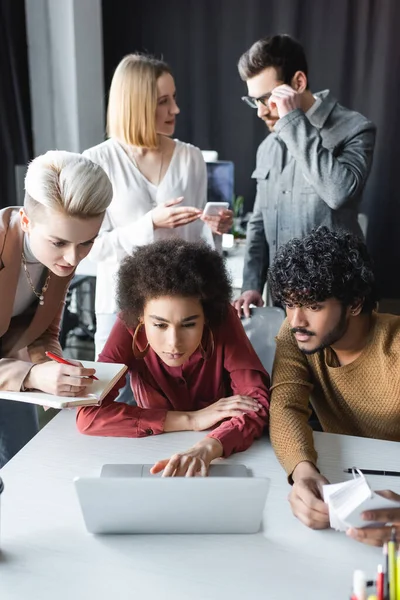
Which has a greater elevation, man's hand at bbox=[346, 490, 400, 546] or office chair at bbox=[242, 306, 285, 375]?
man's hand at bbox=[346, 490, 400, 546]

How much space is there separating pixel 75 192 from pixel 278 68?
1.00 m

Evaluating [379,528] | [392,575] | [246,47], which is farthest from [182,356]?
[246,47]

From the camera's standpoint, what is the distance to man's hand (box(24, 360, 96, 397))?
126 centimetres

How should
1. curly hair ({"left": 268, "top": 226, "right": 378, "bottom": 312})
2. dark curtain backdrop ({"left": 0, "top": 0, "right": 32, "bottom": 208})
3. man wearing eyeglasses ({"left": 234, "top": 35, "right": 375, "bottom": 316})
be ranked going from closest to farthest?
curly hair ({"left": 268, "top": 226, "right": 378, "bottom": 312}) → man wearing eyeglasses ({"left": 234, "top": 35, "right": 375, "bottom": 316}) → dark curtain backdrop ({"left": 0, "top": 0, "right": 32, "bottom": 208})

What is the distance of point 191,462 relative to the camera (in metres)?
1.24

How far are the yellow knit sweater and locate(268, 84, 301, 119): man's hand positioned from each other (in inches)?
29.9

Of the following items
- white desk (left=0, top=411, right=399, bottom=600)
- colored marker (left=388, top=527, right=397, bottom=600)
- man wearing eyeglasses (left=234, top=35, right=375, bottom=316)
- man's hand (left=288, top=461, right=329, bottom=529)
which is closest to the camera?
colored marker (left=388, top=527, right=397, bottom=600)

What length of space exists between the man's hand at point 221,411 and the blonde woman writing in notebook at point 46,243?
29cm

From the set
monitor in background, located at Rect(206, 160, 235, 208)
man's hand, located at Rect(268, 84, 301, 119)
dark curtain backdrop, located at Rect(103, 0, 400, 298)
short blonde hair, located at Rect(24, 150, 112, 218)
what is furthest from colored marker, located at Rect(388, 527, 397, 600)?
dark curtain backdrop, located at Rect(103, 0, 400, 298)

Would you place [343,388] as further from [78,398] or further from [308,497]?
[78,398]

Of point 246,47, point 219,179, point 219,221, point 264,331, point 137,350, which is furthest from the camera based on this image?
point 246,47

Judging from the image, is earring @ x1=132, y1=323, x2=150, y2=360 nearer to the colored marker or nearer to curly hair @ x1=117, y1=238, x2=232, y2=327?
curly hair @ x1=117, y1=238, x2=232, y2=327

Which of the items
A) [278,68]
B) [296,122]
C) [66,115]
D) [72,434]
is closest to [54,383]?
[72,434]

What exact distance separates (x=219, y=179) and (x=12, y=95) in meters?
1.38
